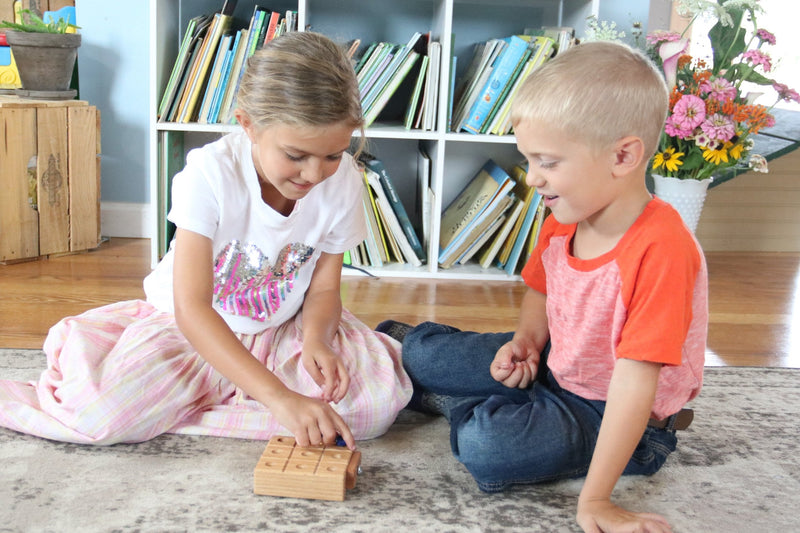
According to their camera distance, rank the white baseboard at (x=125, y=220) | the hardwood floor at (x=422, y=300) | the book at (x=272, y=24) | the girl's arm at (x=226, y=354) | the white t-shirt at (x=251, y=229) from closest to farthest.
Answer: the girl's arm at (x=226, y=354), the white t-shirt at (x=251, y=229), the hardwood floor at (x=422, y=300), the book at (x=272, y=24), the white baseboard at (x=125, y=220)

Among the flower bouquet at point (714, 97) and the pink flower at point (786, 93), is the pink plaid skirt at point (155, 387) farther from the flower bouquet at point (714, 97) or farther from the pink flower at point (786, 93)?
the pink flower at point (786, 93)

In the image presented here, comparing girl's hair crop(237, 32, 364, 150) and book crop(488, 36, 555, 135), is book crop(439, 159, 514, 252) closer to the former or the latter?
book crop(488, 36, 555, 135)

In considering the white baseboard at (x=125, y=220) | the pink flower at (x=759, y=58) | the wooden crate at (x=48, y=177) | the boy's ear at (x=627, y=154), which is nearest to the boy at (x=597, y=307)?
the boy's ear at (x=627, y=154)

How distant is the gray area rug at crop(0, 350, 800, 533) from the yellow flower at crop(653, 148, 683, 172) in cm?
89

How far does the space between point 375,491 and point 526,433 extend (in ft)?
0.68

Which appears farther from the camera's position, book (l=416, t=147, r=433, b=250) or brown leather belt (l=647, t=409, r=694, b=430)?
book (l=416, t=147, r=433, b=250)

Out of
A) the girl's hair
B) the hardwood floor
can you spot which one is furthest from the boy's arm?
the hardwood floor

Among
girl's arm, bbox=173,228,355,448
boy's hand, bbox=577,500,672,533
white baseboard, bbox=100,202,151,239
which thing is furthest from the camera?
white baseboard, bbox=100,202,151,239

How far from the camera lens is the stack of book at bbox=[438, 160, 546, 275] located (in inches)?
84.6

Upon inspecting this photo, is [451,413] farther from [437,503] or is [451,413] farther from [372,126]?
[372,126]

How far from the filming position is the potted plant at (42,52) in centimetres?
209

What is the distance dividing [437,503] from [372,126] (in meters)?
1.31

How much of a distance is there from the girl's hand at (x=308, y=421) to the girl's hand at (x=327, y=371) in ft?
0.36

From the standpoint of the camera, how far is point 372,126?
7.09 feet
